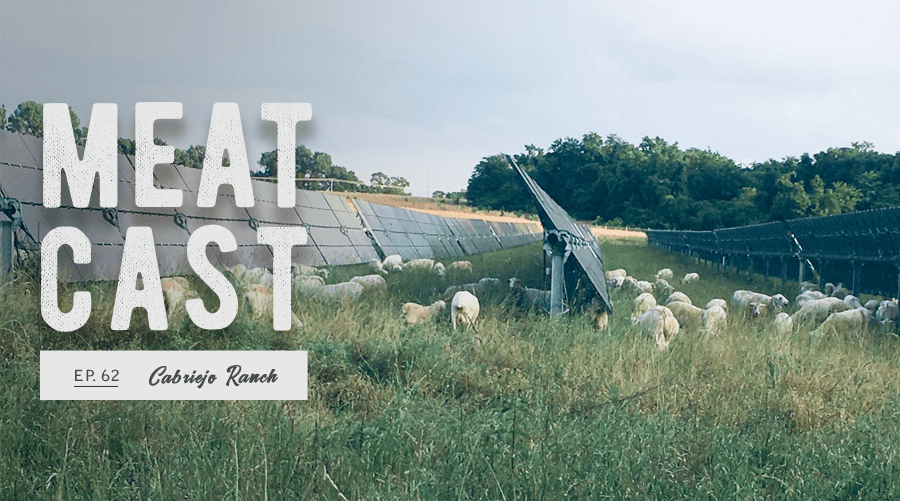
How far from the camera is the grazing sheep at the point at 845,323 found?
6.20 meters

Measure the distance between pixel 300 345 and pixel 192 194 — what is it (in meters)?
6.64

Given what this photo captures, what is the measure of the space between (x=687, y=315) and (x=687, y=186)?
4644 cm

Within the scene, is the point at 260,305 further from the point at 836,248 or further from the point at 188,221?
the point at 836,248

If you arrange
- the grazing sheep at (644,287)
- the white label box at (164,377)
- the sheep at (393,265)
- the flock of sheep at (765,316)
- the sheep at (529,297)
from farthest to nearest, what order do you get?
the sheep at (393,265) → the grazing sheep at (644,287) → the sheep at (529,297) → the flock of sheep at (765,316) → the white label box at (164,377)

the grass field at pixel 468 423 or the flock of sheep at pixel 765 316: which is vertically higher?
the flock of sheep at pixel 765 316

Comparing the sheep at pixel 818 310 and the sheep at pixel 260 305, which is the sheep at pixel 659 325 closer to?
the sheep at pixel 818 310

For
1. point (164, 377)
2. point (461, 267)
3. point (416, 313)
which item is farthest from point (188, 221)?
point (164, 377)

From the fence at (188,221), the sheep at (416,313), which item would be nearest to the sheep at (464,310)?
the sheep at (416,313)

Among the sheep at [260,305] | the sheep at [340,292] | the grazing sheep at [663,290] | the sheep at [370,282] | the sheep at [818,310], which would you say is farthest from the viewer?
the grazing sheep at [663,290]

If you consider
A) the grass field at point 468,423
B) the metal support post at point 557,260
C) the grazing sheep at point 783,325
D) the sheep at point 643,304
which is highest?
the metal support post at point 557,260

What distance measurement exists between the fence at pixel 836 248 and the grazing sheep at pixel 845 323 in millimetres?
1240

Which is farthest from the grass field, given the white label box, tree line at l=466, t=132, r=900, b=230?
tree line at l=466, t=132, r=900, b=230

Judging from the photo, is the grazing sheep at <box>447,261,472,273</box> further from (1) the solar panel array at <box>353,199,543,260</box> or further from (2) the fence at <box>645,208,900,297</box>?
(2) the fence at <box>645,208,900,297</box>

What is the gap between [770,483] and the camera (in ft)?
9.89
